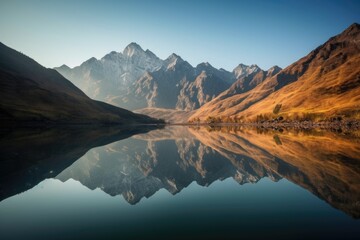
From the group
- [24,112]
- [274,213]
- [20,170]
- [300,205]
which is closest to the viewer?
[274,213]

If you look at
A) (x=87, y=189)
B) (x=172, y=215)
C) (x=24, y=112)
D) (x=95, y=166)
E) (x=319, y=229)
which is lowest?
(x=319, y=229)

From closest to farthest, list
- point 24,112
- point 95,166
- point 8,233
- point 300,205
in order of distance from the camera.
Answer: point 8,233 → point 300,205 → point 95,166 → point 24,112

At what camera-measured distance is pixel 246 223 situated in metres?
17.0

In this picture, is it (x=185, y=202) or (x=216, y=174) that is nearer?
(x=185, y=202)

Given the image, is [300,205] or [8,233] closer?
[8,233]

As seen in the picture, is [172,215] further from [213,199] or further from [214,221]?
[213,199]

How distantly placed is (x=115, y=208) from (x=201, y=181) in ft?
43.1

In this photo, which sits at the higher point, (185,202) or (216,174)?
(216,174)

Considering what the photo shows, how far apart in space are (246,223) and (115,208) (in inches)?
405

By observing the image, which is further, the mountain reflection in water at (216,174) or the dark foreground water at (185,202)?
the mountain reflection in water at (216,174)

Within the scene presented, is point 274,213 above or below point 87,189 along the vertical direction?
below

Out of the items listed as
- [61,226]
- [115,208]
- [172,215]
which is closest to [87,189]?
[115,208]

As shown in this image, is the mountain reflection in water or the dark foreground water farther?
the mountain reflection in water

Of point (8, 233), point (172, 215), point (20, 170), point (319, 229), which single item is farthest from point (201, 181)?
point (20, 170)
